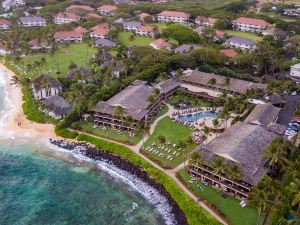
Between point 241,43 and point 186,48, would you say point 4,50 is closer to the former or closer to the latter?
point 186,48

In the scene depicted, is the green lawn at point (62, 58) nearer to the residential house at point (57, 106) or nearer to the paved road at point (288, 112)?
the residential house at point (57, 106)

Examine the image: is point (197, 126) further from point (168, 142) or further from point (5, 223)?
point (5, 223)

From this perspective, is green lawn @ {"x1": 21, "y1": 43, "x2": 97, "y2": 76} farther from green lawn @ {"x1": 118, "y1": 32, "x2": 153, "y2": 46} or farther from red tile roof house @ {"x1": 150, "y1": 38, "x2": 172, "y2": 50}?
red tile roof house @ {"x1": 150, "y1": 38, "x2": 172, "y2": 50}

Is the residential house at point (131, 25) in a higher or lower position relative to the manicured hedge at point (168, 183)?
higher

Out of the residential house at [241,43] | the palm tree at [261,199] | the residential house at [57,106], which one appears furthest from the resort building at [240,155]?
the residential house at [241,43]

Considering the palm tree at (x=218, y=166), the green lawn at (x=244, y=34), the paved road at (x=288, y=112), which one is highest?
the palm tree at (x=218, y=166)

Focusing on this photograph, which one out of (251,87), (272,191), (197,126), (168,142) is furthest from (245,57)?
(272,191)

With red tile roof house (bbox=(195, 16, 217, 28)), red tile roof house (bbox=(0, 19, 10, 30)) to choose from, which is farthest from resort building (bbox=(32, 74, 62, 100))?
red tile roof house (bbox=(195, 16, 217, 28))

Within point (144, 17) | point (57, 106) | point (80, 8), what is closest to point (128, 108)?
point (57, 106)
